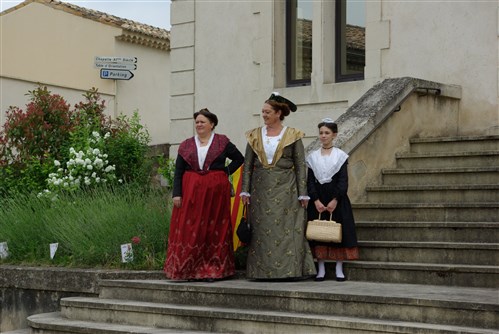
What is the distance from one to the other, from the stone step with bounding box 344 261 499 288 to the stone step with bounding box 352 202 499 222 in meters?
0.96

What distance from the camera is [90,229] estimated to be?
32.1ft

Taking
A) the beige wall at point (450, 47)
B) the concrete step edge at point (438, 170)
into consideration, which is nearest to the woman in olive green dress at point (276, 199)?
the concrete step edge at point (438, 170)

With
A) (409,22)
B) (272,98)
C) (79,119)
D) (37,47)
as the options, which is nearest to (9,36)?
(37,47)

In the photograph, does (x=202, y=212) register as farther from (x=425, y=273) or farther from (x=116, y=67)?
(x=116, y=67)

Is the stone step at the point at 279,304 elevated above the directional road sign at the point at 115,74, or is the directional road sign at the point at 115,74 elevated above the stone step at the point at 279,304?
the directional road sign at the point at 115,74

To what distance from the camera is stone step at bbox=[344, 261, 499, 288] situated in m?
7.39

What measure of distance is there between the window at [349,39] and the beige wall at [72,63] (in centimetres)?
1478

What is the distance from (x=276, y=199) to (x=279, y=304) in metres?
1.17

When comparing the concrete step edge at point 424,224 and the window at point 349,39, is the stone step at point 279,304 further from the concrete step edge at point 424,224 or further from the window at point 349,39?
the window at point 349,39

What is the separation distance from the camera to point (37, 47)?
1035 inches

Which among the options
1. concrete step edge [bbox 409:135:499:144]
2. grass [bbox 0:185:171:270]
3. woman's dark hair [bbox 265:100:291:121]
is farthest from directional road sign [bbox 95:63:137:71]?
woman's dark hair [bbox 265:100:291:121]

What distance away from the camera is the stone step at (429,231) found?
26.5 feet

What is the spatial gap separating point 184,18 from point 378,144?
4756 mm

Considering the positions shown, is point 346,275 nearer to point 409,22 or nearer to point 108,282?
point 108,282
